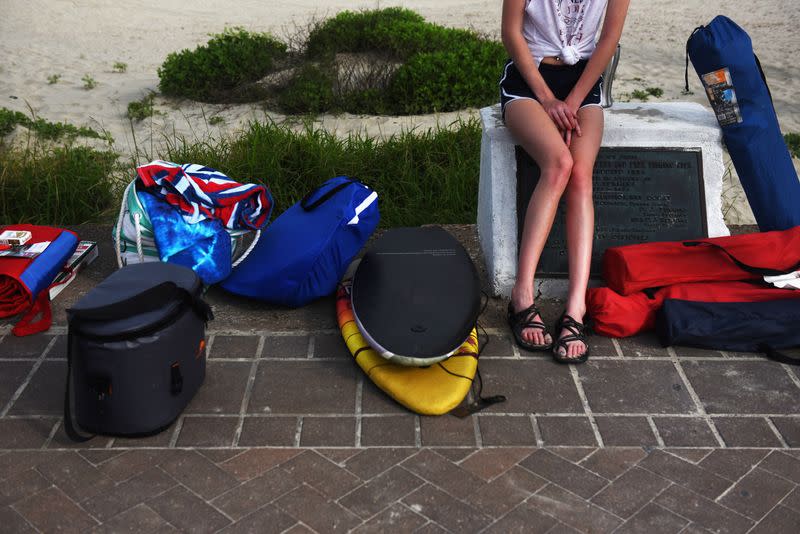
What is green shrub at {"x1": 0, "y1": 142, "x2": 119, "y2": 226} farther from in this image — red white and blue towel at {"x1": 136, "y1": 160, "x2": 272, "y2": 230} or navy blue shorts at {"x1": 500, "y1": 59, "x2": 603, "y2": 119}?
navy blue shorts at {"x1": 500, "y1": 59, "x2": 603, "y2": 119}

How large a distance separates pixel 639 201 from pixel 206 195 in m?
2.06

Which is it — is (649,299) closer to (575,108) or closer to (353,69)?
(575,108)

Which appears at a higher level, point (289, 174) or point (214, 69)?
point (289, 174)

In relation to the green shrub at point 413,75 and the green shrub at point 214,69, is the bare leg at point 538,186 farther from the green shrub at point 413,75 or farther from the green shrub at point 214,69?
the green shrub at point 214,69

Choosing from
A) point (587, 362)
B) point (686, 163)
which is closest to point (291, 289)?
point (587, 362)

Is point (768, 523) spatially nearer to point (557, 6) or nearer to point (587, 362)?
point (587, 362)

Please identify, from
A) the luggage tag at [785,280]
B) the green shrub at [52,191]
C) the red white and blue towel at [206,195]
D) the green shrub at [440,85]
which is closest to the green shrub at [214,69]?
the green shrub at [440,85]

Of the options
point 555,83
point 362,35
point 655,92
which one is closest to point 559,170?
point 555,83

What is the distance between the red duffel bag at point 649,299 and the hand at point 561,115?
0.75 m

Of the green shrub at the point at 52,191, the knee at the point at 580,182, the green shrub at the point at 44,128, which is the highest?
the knee at the point at 580,182

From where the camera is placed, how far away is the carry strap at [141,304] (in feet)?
9.08

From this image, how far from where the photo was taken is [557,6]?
372 centimetres

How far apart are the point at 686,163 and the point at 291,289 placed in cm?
199

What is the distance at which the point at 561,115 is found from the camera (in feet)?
11.9
